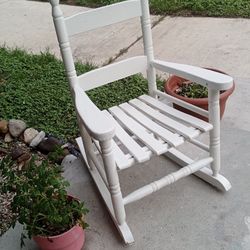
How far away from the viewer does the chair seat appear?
179 centimetres

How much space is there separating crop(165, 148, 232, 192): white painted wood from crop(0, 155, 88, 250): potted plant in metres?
0.70

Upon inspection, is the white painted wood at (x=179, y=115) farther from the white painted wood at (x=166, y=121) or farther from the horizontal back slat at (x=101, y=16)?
the horizontal back slat at (x=101, y=16)

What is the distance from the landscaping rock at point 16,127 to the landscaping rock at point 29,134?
44 millimetres

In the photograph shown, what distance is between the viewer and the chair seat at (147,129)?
1.79m

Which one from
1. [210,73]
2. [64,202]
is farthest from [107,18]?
[64,202]

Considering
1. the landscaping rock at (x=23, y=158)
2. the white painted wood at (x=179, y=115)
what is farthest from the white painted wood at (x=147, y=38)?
the landscaping rock at (x=23, y=158)

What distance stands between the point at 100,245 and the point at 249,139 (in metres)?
1.09

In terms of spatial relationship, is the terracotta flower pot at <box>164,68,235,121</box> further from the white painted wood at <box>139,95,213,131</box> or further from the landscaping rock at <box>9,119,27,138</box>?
the landscaping rock at <box>9,119,27,138</box>

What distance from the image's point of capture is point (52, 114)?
281 centimetres

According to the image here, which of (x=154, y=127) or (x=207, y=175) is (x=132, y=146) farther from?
(x=207, y=175)

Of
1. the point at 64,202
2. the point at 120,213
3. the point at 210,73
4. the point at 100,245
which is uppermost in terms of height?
the point at 210,73

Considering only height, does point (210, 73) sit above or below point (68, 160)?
above

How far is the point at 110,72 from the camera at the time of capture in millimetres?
2135

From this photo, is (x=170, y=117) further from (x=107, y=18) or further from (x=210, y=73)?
(x=107, y=18)
